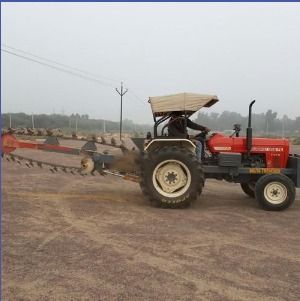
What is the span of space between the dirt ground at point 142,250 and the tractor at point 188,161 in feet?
1.31

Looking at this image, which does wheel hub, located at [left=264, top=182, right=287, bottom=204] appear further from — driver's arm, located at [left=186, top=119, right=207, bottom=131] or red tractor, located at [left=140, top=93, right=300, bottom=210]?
driver's arm, located at [left=186, top=119, right=207, bottom=131]

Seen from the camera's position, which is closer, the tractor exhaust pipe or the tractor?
the tractor

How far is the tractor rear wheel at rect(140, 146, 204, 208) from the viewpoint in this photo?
8656mm

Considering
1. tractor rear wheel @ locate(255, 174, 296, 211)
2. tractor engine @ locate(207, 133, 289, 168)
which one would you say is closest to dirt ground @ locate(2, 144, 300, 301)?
tractor rear wheel @ locate(255, 174, 296, 211)

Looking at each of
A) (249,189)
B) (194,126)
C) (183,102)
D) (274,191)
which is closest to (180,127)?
(194,126)

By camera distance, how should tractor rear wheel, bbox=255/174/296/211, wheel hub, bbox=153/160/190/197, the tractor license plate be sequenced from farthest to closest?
1. the tractor license plate
2. wheel hub, bbox=153/160/190/197
3. tractor rear wheel, bbox=255/174/296/211

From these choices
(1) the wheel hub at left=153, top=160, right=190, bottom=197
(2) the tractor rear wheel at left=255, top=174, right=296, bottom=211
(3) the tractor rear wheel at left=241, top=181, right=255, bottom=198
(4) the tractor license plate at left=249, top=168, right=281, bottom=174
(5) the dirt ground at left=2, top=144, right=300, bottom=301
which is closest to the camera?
(5) the dirt ground at left=2, top=144, right=300, bottom=301

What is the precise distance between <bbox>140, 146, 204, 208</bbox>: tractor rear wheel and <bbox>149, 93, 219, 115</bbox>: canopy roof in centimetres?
77

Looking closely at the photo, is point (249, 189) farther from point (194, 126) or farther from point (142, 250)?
point (142, 250)

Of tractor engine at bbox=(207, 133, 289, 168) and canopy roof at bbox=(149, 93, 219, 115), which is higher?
canopy roof at bbox=(149, 93, 219, 115)

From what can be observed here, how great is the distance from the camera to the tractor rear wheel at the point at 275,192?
A: 8.62 metres

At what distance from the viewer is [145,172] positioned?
28.8ft

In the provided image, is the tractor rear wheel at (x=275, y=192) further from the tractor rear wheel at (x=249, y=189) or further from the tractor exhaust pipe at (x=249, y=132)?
the tractor rear wheel at (x=249, y=189)

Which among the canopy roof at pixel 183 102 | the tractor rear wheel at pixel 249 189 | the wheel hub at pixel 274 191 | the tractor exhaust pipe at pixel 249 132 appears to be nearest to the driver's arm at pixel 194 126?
the canopy roof at pixel 183 102
